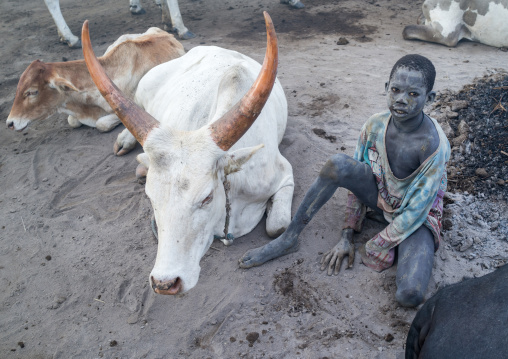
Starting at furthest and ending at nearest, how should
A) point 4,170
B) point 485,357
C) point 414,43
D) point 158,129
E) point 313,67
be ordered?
1. point 414,43
2. point 313,67
3. point 4,170
4. point 158,129
5. point 485,357

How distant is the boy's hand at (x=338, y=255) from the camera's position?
290cm

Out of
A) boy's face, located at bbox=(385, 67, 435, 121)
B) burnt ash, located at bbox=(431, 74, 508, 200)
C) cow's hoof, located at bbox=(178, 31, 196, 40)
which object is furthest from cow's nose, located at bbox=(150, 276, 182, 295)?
cow's hoof, located at bbox=(178, 31, 196, 40)

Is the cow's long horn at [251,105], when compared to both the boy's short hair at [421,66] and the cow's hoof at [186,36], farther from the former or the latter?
the cow's hoof at [186,36]

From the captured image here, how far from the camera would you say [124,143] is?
4.43 m

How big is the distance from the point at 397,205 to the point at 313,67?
3.38 metres

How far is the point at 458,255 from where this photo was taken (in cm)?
289

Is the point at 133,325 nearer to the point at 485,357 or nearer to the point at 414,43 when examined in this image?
the point at 485,357

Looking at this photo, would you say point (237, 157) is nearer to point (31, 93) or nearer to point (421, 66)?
point (421, 66)

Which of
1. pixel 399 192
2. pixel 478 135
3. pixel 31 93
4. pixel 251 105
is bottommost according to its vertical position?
pixel 31 93

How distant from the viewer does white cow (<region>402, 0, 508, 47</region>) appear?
18.7 feet

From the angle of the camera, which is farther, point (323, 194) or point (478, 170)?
point (478, 170)

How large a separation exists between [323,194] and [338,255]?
1.59 ft

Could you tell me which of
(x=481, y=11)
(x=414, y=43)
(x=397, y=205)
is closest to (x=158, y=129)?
(x=397, y=205)

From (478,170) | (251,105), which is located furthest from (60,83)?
(478,170)
